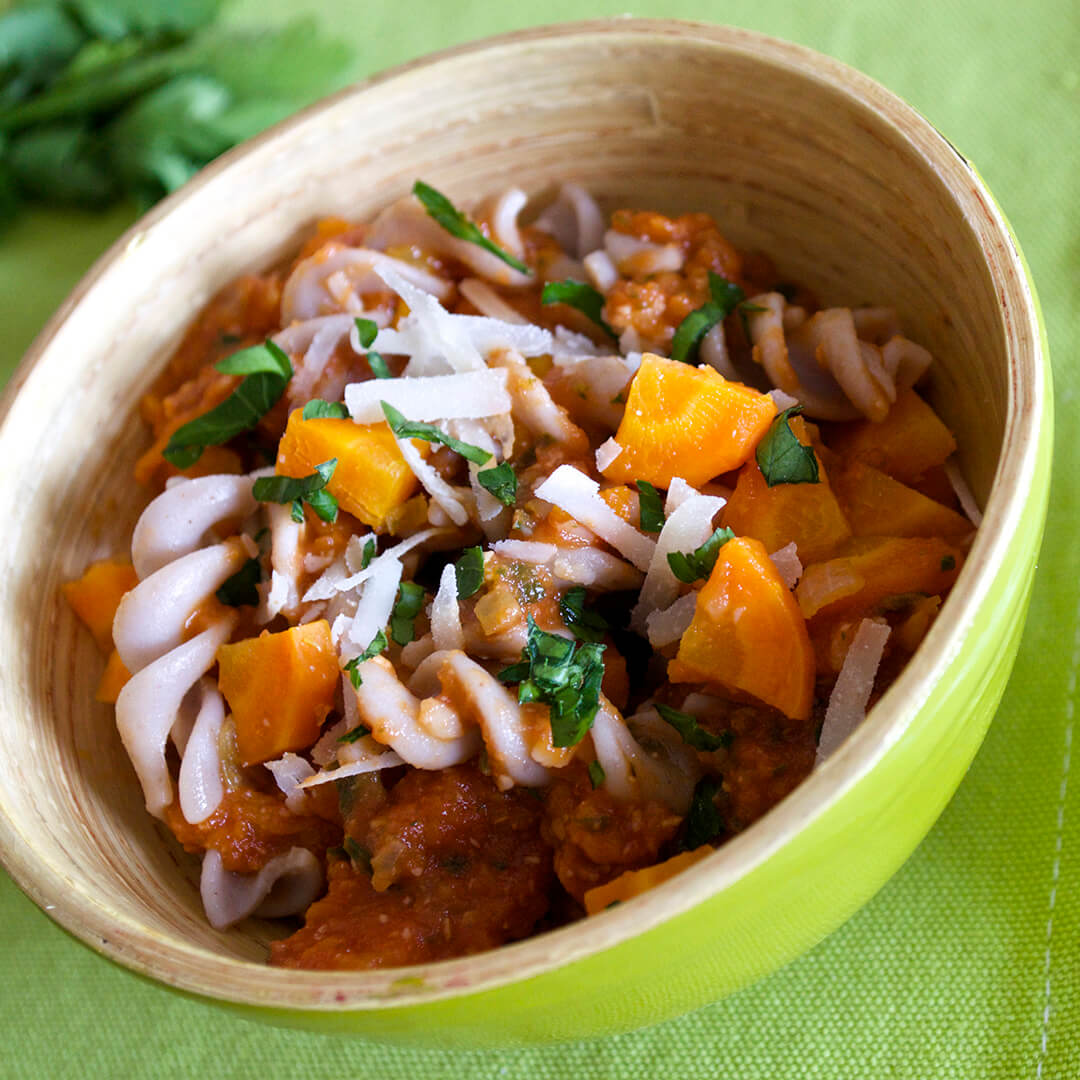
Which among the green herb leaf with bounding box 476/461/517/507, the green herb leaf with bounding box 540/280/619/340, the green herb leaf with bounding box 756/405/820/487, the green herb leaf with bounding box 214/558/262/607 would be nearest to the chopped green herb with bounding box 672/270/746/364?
the green herb leaf with bounding box 540/280/619/340

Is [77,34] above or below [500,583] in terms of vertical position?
below

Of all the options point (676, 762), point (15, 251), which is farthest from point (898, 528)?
point (15, 251)

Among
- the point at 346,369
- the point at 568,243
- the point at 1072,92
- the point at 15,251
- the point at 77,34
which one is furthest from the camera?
the point at 77,34

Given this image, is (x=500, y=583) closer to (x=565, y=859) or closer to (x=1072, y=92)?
(x=565, y=859)

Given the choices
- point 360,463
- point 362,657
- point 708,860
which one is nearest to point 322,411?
point 360,463

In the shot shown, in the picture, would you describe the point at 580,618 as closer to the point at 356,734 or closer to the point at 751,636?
the point at 751,636

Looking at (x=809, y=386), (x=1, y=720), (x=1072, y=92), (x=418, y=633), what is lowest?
(x=1, y=720)

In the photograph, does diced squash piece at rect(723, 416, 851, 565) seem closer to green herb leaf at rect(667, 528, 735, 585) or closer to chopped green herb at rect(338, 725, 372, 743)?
green herb leaf at rect(667, 528, 735, 585)
